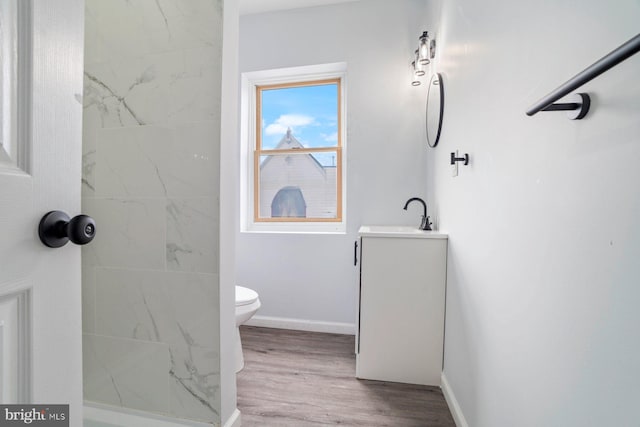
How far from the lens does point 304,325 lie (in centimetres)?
261

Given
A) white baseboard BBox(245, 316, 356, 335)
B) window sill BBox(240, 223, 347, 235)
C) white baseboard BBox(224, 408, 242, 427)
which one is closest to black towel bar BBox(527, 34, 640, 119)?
white baseboard BBox(224, 408, 242, 427)

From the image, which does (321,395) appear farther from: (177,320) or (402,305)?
(177,320)

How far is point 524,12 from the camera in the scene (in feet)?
2.99

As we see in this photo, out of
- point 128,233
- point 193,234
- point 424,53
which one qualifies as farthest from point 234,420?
point 424,53

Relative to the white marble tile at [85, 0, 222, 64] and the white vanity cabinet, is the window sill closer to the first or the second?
the white vanity cabinet

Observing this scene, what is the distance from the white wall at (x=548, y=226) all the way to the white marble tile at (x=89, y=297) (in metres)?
1.67

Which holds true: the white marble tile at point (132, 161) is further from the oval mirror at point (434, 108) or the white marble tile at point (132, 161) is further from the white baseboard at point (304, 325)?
the white baseboard at point (304, 325)

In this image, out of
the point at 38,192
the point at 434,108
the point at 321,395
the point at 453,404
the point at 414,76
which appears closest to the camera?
the point at 38,192

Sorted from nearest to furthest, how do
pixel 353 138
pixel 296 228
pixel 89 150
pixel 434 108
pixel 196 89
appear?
pixel 196 89, pixel 89 150, pixel 434 108, pixel 353 138, pixel 296 228

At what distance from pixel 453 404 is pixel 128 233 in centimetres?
173

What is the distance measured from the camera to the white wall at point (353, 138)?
2441 millimetres

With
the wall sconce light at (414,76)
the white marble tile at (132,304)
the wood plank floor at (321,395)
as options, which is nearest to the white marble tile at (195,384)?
the white marble tile at (132,304)

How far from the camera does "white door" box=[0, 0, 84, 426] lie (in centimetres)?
44

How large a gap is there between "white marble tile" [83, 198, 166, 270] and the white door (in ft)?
2.62
